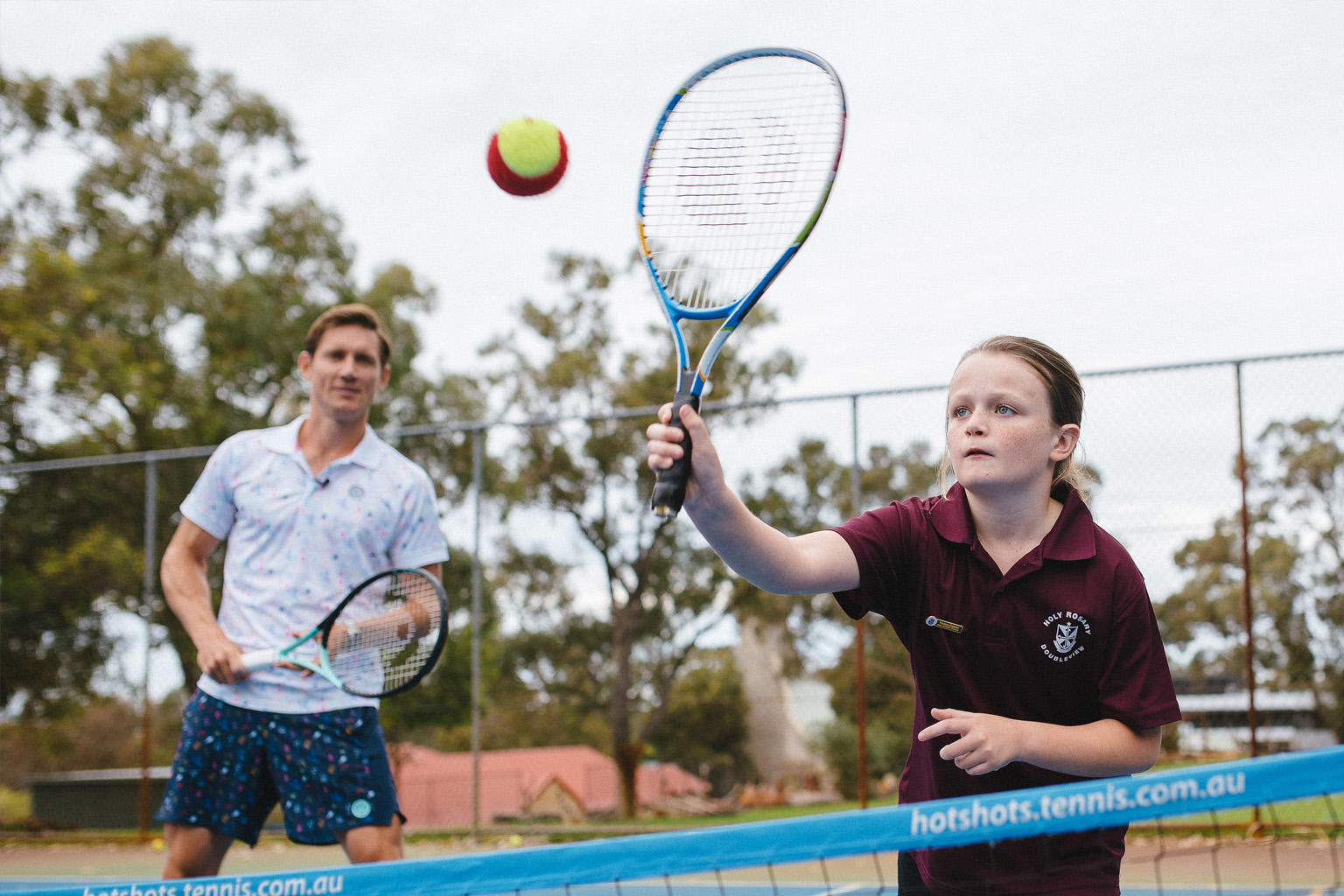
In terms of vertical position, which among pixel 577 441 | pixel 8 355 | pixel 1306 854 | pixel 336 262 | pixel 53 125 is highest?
pixel 53 125

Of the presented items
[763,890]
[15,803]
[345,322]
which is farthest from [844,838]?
[15,803]

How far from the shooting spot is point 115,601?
37.7 feet

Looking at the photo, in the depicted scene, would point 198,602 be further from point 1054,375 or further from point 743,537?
point 1054,375

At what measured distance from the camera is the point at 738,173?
98.7 inches

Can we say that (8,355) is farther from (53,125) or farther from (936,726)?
(936,726)

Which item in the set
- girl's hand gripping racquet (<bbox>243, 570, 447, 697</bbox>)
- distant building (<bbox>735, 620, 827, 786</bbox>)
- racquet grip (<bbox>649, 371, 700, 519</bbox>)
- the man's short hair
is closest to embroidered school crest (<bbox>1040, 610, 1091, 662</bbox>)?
racquet grip (<bbox>649, 371, 700, 519</bbox>)

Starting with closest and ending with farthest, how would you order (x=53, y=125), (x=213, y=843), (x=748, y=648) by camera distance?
(x=213, y=843), (x=748, y=648), (x=53, y=125)

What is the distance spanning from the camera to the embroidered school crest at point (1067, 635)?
195cm

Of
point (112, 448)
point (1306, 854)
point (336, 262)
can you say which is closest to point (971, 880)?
point (1306, 854)

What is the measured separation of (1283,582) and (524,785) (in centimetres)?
799

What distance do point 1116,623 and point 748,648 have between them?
15057 millimetres

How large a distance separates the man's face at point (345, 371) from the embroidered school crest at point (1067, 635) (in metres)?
2.18

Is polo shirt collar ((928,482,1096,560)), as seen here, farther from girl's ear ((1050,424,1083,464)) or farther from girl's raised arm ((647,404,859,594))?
girl's raised arm ((647,404,859,594))

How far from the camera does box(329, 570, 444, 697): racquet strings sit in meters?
3.36
